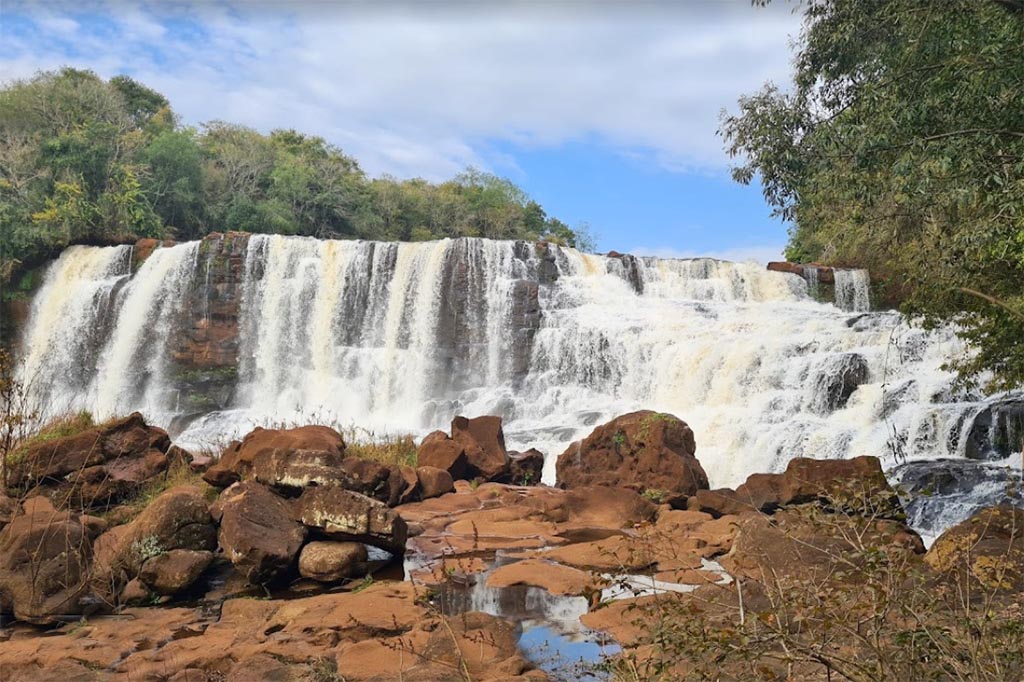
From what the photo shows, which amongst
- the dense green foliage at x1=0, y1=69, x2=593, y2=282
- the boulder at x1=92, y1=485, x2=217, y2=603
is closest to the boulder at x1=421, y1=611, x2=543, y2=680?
the boulder at x1=92, y1=485, x2=217, y2=603

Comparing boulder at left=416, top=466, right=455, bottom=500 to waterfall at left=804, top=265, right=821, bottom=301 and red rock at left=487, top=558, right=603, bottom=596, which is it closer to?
red rock at left=487, top=558, right=603, bottom=596

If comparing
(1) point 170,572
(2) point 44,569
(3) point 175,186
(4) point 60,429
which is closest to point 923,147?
(1) point 170,572

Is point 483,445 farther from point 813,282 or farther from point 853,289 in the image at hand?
point 853,289

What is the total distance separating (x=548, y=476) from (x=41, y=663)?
1022 centimetres

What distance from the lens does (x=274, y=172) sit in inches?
1550

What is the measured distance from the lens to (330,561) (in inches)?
298

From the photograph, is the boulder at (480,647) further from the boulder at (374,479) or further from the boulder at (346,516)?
the boulder at (374,479)

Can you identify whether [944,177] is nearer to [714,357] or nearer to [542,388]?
[714,357]

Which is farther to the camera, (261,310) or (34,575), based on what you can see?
(261,310)

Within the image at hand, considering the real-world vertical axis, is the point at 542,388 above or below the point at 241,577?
above

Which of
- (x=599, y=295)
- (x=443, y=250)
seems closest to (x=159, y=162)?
(x=443, y=250)

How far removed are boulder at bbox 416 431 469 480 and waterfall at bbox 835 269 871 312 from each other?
15249mm

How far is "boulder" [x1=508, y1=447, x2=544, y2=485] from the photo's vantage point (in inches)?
541

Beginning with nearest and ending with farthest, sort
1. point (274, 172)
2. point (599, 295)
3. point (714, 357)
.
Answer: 1. point (714, 357)
2. point (599, 295)
3. point (274, 172)
